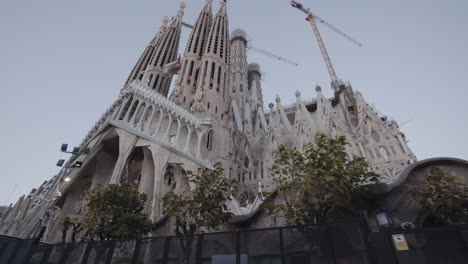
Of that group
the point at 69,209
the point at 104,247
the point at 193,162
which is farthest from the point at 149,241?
the point at 69,209

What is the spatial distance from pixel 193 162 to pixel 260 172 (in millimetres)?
9982

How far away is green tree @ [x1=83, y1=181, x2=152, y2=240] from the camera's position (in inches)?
465

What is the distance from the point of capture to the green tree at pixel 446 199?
7.47 metres

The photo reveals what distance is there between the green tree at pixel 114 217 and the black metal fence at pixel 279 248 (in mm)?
3750

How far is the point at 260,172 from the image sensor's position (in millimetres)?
30375

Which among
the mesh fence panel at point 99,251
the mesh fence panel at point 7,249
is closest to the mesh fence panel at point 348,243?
the mesh fence panel at point 99,251

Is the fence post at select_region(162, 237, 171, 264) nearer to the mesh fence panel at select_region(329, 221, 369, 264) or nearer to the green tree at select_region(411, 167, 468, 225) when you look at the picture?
the mesh fence panel at select_region(329, 221, 369, 264)

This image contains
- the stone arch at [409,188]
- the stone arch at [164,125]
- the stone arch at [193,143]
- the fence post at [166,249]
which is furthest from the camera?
the stone arch at [193,143]

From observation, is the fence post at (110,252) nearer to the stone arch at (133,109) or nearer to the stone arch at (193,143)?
the stone arch at (193,143)

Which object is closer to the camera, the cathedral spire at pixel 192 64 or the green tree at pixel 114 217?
the green tree at pixel 114 217

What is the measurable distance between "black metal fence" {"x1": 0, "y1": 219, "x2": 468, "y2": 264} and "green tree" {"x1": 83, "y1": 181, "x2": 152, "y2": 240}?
3.75m

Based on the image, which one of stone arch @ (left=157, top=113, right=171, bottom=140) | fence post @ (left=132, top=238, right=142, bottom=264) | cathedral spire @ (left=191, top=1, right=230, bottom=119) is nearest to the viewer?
fence post @ (left=132, top=238, right=142, bottom=264)

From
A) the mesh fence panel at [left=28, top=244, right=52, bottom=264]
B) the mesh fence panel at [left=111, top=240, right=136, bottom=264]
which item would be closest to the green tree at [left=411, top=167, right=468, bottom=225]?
the mesh fence panel at [left=111, top=240, right=136, bottom=264]

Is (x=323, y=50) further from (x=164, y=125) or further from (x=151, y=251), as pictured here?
(x=151, y=251)
